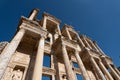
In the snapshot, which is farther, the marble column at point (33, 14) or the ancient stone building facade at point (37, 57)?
the marble column at point (33, 14)

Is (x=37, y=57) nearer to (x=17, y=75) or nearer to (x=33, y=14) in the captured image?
(x=17, y=75)

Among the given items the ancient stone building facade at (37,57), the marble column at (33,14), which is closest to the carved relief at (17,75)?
the ancient stone building facade at (37,57)

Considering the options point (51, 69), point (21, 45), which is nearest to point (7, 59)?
point (51, 69)

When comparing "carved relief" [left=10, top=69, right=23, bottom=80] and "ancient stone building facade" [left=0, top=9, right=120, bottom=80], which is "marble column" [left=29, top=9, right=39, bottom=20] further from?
"carved relief" [left=10, top=69, right=23, bottom=80]

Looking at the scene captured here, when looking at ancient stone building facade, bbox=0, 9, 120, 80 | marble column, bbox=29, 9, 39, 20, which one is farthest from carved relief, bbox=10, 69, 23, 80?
marble column, bbox=29, 9, 39, 20

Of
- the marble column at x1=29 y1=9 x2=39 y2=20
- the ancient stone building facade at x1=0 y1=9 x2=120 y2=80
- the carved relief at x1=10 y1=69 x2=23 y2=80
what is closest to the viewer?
the ancient stone building facade at x1=0 y1=9 x2=120 y2=80

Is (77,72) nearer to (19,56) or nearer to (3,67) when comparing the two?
(19,56)

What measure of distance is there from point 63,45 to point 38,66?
650cm

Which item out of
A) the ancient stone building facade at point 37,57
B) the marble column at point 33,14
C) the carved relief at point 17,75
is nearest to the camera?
the ancient stone building facade at point 37,57

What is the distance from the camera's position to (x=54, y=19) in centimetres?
2488

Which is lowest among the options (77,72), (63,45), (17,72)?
(17,72)

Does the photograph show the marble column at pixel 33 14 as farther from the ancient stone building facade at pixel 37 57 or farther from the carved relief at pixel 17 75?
the carved relief at pixel 17 75

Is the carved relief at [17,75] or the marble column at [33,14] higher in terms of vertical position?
the marble column at [33,14]

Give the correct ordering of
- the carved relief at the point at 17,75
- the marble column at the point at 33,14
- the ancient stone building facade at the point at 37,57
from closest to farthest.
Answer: the ancient stone building facade at the point at 37,57, the carved relief at the point at 17,75, the marble column at the point at 33,14
